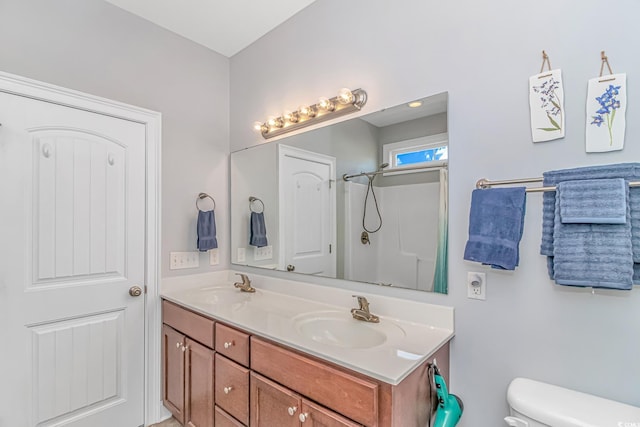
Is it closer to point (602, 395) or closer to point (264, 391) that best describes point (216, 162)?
point (264, 391)

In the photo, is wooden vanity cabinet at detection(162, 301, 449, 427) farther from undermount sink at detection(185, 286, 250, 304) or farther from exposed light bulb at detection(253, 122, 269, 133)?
exposed light bulb at detection(253, 122, 269, 133)

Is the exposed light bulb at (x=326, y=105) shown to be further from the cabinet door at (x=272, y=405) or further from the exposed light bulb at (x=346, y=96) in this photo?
the cabinet door at (x=272, y=405)

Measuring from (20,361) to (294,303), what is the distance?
1.47 metres

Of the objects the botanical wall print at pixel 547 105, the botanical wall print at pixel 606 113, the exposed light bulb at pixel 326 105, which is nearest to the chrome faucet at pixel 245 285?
the exposed light bulb at pixel 326 105

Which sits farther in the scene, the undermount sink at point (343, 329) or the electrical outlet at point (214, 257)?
the electrical outlet at point (214, 257)

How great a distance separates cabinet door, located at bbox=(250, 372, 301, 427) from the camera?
1238 millimetres

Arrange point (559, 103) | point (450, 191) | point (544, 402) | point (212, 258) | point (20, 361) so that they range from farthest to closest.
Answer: point (212, 258), point (20, 361), point (450, 191), point (559, 103), point (544, 402)

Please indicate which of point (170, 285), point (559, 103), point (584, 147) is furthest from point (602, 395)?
point (170, 285)

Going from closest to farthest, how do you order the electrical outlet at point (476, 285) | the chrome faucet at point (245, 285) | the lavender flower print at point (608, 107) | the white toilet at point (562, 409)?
the white toilet at point (562, 409)
the lavender flower print at point (608, 107)
the electrical outlet at point (476, 285)
the chrome faucet at point (245, 285)

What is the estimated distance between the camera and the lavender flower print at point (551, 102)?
116 centimetres

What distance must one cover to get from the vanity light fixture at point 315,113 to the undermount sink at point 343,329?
45.0 inches

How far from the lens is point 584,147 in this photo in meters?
1.12

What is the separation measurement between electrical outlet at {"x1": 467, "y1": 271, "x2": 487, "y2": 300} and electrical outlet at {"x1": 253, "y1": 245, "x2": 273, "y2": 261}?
52.0 inches

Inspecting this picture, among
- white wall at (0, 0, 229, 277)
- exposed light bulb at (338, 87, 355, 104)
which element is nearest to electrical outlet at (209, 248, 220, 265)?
white wall at (0, 0, 229, 277)
